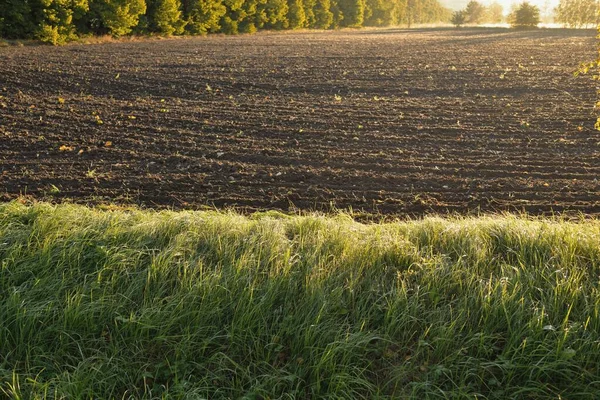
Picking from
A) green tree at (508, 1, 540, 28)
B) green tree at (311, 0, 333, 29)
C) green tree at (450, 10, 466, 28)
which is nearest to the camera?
green tree at (311, 0, 333, 29)

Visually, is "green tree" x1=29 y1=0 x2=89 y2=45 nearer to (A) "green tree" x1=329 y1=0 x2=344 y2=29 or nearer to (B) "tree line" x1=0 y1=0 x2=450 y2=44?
(B) "tree line" x1=0 y1=0 x2=450 y2=44

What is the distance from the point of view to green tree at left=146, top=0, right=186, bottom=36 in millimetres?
26391

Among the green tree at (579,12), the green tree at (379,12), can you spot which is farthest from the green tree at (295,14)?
the green tree at (579,12)

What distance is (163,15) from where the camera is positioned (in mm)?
26734

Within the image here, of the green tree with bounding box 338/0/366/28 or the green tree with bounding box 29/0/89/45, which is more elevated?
the green tree with bounding box 338/0/366/28

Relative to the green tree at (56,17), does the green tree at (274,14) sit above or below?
above

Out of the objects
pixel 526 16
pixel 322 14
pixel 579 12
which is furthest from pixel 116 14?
pixel 579 12

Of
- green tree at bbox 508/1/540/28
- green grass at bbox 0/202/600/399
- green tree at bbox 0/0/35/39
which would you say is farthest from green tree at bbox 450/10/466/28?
green grass at bbox 0/202/600/399

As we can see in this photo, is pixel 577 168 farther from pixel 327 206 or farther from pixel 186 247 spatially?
pixel 186 247

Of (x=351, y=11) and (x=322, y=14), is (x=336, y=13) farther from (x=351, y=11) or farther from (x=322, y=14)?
(x=322, y=14)

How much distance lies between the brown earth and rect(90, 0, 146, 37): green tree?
23.0ft

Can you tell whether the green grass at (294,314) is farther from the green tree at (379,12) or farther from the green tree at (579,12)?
the green tree at (379,12)

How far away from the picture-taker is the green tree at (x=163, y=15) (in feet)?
86.6

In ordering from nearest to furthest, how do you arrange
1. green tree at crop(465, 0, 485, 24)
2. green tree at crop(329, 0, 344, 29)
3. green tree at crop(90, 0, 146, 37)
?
1. green tree at crop(90, 0, 146, 37)
2. green tree at crop(329, 0, 344, 29)
3. green tree at crop(465, 0, 485, 24)
